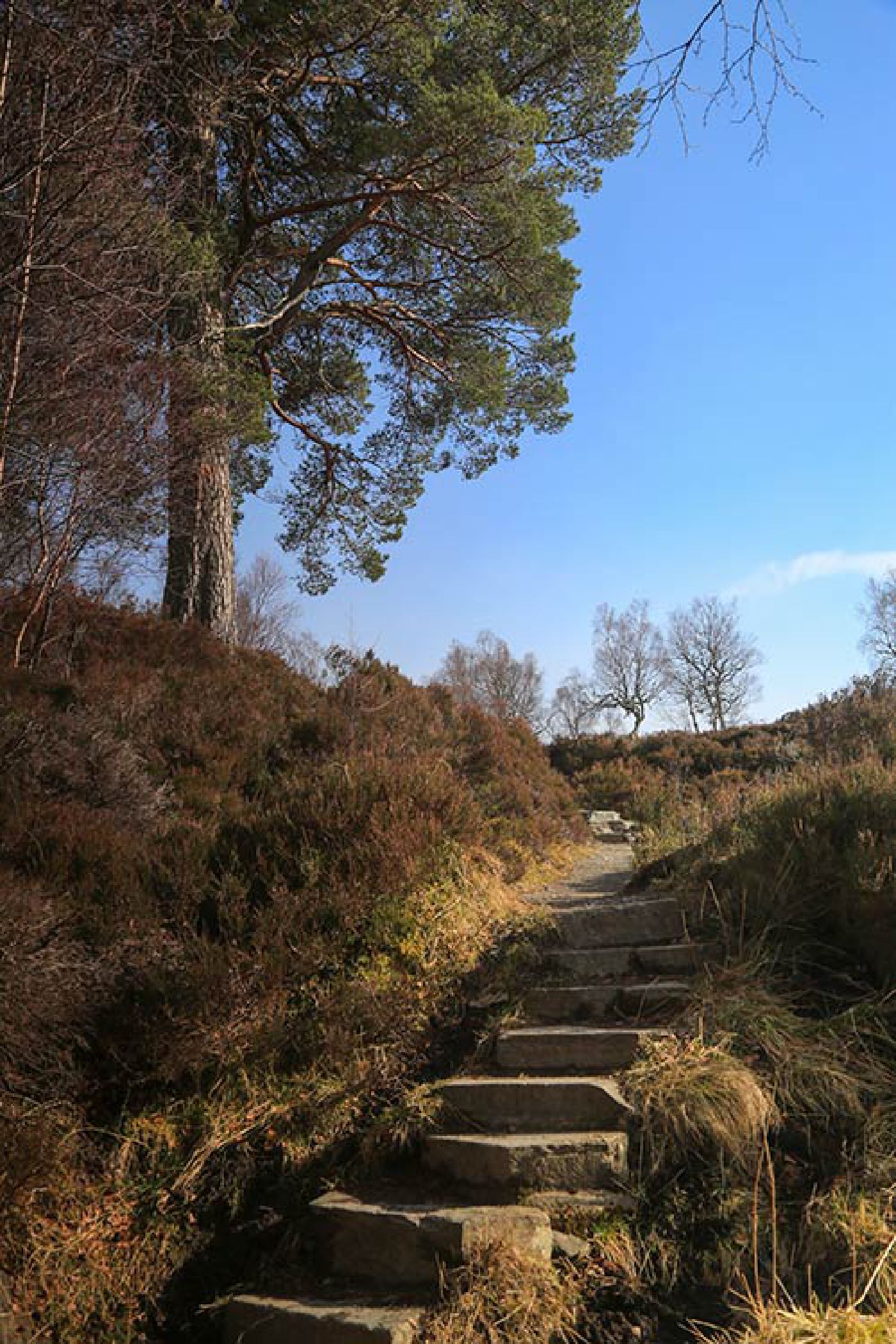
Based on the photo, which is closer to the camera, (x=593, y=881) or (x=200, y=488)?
(x=593, y=881)

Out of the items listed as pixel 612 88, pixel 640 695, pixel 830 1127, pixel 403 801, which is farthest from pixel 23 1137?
pixel 640 695

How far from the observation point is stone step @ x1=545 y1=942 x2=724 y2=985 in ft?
17.5

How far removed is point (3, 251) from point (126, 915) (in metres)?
3.93

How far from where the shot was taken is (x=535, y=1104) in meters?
4.23

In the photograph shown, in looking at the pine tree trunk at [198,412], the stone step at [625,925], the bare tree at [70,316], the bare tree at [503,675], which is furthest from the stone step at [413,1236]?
the bare tree at [503,675]

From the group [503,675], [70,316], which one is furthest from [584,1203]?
[503,675]

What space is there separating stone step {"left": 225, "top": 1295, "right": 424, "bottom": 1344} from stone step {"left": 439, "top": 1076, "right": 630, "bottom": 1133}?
39.4 inches

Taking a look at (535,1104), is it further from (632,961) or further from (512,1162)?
(632,961)

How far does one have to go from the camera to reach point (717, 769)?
1561 centimetres

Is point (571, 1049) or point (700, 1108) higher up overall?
point (571, 1049)

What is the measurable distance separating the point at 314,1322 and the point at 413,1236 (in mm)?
454

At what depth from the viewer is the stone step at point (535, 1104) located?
161 inches

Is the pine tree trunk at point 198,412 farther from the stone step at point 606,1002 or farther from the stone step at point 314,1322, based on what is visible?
the stone step at point 314,1322

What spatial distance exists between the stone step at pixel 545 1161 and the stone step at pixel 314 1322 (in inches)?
26.5
